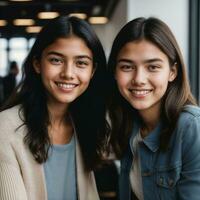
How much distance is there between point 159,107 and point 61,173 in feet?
1.62

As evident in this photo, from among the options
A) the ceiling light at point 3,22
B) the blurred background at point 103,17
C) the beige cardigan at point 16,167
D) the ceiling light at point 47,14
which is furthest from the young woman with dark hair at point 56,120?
the ceiling light at point 3,22

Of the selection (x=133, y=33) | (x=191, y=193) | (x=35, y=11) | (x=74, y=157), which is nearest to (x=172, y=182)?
(x=191, y=193)

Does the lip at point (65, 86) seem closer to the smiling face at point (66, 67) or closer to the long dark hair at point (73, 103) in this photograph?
the smiling face at point (66, 67)

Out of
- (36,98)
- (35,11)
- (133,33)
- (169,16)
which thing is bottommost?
(36,98)

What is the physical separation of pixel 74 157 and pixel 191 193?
0.55 metres

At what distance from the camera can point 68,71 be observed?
1.56 meters

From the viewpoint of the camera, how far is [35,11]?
8.28 meters

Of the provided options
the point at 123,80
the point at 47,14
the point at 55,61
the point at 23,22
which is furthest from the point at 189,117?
the point at 23,22

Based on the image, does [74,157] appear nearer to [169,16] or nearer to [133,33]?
[133,33]

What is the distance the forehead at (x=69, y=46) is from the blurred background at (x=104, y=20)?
0.50 m

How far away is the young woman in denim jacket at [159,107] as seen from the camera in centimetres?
139

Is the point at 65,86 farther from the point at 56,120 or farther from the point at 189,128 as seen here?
the point at 189,128

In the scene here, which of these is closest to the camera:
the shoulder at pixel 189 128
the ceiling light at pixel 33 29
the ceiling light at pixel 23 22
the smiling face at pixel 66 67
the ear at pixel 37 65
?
the shoulder at pixel 189 128

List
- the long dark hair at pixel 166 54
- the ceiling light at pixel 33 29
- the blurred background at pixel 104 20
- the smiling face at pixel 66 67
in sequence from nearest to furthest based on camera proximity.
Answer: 1. the long dark hair at pixel 166 54
2. the smiling face at pixel 66 67
3. the blurred background at pixel 104 20
4. the ceiling light at pixel 33 29
